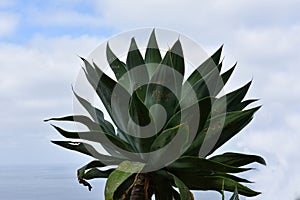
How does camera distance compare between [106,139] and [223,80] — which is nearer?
[106,139]

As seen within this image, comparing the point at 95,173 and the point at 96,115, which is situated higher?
the point at 96,115

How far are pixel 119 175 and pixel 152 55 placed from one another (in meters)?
0.30

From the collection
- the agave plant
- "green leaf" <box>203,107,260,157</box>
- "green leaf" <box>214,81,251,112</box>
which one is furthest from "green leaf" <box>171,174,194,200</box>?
"green leaf" <box>214,81,251,112</box>

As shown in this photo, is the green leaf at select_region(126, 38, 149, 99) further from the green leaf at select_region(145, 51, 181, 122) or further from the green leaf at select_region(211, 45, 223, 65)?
the green leaf at select_region(211, 45, 223, 65)

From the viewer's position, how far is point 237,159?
115cm

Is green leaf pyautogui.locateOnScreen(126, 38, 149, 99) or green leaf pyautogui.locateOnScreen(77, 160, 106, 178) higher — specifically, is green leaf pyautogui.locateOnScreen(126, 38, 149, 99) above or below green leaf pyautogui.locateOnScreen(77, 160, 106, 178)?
above

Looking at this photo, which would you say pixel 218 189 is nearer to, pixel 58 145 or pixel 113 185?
pixel 113 185

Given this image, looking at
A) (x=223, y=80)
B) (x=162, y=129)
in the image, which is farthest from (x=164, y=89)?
(x=223, y=80)

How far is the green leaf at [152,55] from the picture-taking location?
46.6 inches

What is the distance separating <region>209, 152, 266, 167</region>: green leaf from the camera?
1.14m

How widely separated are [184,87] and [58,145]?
282 mm

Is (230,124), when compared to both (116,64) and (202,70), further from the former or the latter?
(116,64)

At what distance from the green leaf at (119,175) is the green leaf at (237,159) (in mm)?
189

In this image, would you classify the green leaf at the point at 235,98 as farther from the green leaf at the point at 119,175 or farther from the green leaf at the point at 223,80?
the green leaf at the point at 119,175
